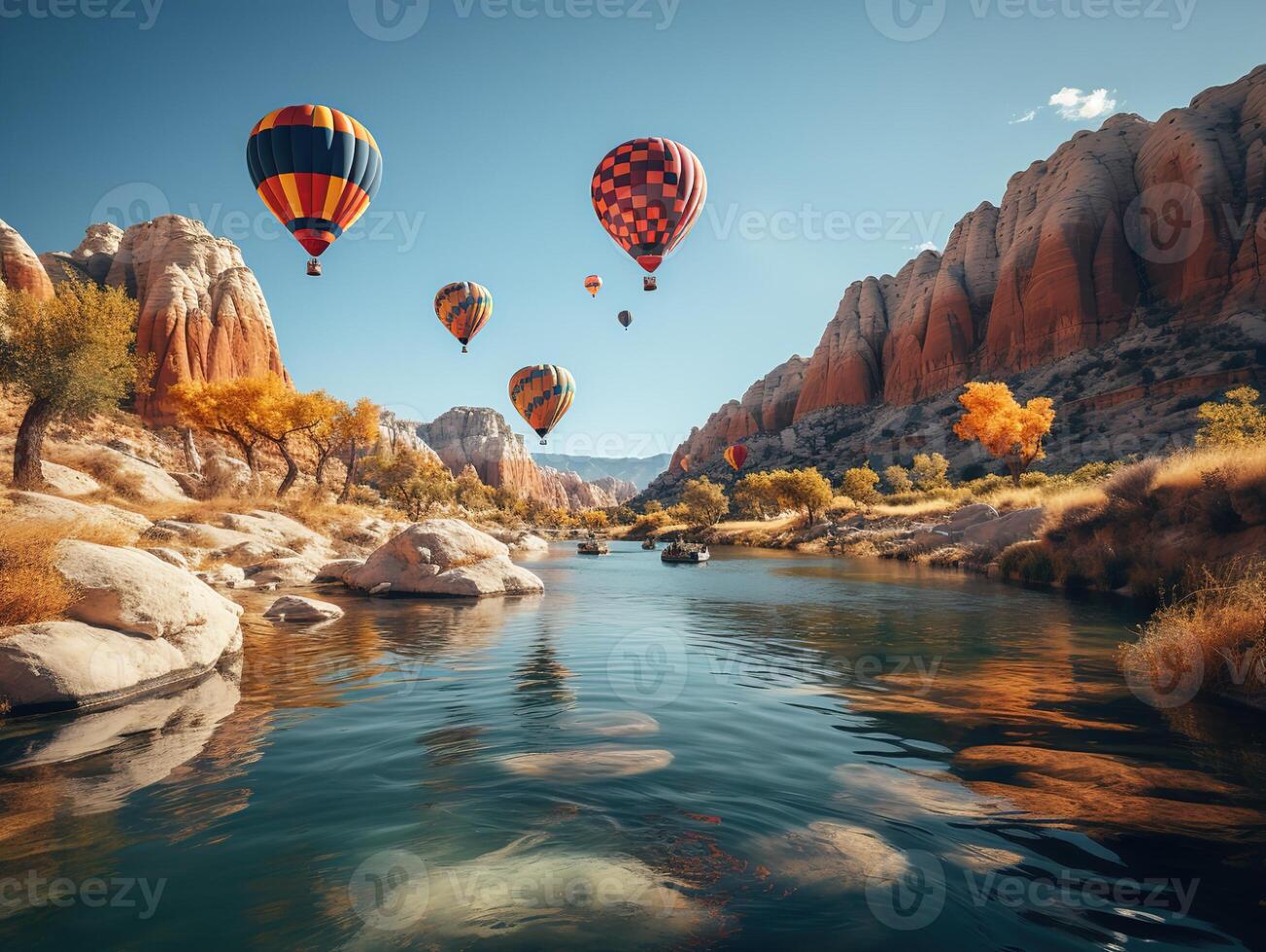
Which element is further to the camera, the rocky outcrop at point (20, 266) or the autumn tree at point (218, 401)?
the rocky outcrop at point (20, 266)

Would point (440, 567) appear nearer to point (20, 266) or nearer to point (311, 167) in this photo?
point (311, 167)

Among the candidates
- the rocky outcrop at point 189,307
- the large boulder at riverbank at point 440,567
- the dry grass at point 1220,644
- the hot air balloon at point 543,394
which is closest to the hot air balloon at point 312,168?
the large boulder at riverbank at point 440,567

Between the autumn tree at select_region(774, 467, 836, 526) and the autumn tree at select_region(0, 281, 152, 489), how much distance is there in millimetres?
55575

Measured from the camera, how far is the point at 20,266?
57000 mm

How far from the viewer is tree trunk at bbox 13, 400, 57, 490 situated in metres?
22.9

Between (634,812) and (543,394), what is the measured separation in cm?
3374

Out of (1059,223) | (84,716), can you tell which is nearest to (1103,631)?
(84,716)

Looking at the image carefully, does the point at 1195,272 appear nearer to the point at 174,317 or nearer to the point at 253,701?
the point at 253,701

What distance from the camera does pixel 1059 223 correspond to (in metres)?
85.9

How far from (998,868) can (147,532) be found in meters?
27.2

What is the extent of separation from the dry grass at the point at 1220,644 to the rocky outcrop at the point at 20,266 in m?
81.1

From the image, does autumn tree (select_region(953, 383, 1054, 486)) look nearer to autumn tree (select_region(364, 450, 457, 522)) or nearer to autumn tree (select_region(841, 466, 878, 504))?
autumn tree (select_region(841, 466, 878, 504))

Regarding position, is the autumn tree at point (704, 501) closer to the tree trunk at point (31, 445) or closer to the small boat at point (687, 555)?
the small boat at point (687, 555)

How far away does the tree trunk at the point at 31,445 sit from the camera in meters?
22.9
